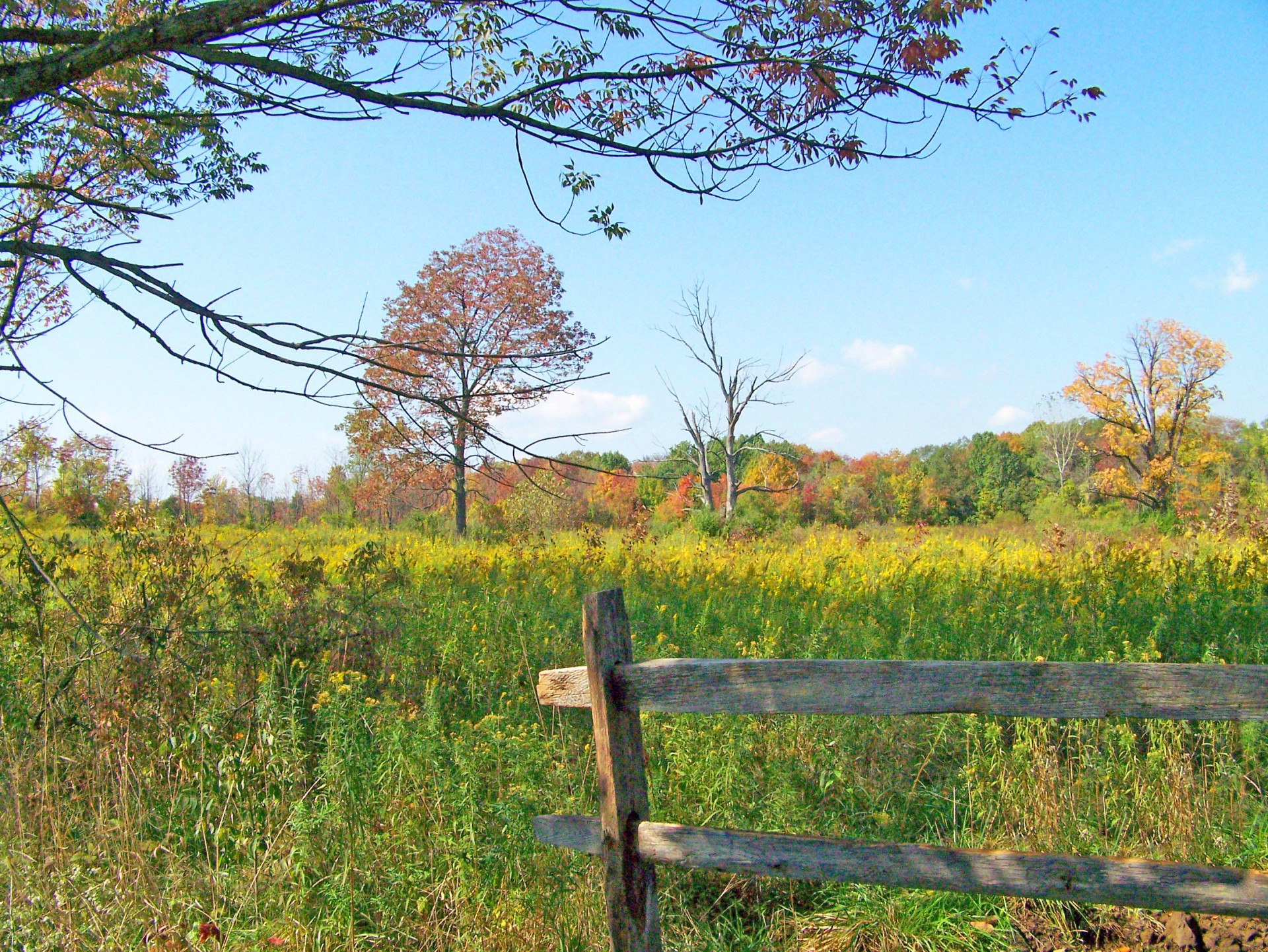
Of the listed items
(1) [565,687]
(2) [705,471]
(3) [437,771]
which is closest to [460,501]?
(2) [705,471]

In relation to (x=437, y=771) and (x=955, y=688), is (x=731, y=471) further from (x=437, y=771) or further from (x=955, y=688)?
(x=955, y=688)

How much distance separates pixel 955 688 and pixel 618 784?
3.46 ft

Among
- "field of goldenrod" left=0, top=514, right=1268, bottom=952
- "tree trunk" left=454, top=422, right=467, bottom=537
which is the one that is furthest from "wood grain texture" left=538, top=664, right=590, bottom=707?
"tree trunk" left=454, top=422, right=467, bottom=537

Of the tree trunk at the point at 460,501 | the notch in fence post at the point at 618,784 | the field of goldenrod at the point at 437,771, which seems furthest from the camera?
the tree trunk at the point at 460,501

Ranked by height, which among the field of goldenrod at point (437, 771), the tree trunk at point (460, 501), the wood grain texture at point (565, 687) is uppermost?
the tree trunk at point (460, 501)

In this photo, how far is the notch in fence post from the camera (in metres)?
2.69

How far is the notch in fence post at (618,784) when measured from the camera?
8.84 feet

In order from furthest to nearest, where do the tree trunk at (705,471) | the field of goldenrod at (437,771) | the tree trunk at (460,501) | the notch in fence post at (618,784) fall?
the tree trunk at (705,471), the tree trunk at (460,501), the field of goldenrod at (437,771), the notch in fence post at (618,784)

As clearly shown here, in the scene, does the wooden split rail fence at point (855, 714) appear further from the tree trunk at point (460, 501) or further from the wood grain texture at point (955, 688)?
the tree trunk at point (460, 501)

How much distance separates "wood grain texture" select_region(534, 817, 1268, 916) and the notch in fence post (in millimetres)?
68

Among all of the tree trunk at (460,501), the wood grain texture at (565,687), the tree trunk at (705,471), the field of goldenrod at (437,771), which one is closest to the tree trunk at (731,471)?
the tree trunk at (705,471)

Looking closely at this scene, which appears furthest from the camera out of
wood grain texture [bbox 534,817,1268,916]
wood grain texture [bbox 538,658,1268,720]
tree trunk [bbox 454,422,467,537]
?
tree trunk [bbox 454,422,467,537]

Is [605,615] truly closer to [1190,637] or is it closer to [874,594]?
[1190,637]

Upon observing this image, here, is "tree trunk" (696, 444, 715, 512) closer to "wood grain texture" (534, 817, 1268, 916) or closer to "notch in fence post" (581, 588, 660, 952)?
"notch in fence post" (581, 588, 660, 952)
